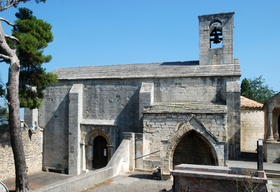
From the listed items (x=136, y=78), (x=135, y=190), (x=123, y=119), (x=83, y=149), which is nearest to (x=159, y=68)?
(x=136, y=78)

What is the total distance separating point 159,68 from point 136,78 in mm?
1948

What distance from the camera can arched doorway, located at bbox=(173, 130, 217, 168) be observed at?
1045 centimetres

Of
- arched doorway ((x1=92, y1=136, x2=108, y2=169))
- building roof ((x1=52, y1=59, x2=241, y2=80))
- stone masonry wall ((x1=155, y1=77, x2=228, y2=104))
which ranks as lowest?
arched doorway ((x1=92, y1=136, x2=108, y2=169))

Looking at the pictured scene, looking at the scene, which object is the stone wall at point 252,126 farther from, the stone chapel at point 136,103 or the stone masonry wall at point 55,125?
the stone masonry wall at point 55,125

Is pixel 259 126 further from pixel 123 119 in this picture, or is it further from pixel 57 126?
pixel 57 126

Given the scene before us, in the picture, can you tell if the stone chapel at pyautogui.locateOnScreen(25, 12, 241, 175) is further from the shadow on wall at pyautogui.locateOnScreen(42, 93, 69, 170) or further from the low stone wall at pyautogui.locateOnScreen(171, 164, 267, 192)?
the low stone wall at pyautogui.locateOnScreen(171, 164, 267, 192)

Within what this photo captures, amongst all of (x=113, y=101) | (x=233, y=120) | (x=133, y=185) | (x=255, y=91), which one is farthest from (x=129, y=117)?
(x=255, y=91)

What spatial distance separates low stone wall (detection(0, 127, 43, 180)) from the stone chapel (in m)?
0.54

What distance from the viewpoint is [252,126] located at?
19734mm

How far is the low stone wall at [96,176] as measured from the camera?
732 centimetres

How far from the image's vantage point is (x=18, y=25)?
1316cm

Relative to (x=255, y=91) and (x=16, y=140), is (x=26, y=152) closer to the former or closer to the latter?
(x=16, y=140)

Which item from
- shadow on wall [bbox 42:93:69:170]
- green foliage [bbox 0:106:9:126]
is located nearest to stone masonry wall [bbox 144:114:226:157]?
shadow on wall [bbox 42:93:69:170]

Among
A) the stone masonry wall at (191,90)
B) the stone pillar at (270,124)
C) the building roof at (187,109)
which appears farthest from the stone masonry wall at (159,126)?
the stone pillar at (270,124)
